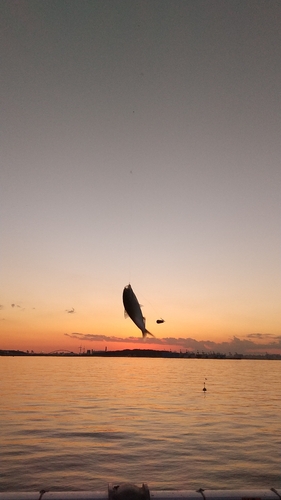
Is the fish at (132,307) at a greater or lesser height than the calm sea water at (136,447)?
greater

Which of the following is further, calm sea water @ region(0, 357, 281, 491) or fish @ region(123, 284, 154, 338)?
calm sea water @ region(0, 357, 281, 491)

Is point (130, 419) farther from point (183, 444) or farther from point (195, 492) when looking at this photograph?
point (195, 492)

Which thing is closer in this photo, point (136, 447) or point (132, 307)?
point (132, 307)

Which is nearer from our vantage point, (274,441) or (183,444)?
(183,444)

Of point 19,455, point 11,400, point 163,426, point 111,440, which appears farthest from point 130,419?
point 11,400

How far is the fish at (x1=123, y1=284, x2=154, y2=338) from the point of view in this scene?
7.02 m

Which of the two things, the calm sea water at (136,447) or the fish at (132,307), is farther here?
the calm sea water at (136,447)

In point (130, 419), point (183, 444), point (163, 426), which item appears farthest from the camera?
point (130, 419)

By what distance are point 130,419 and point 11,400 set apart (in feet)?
44.9

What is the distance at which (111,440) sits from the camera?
20688 millimetres

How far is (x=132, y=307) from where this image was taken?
7086 mm

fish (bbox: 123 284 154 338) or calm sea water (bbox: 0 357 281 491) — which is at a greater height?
fish (bbox: 123 284 154 338)

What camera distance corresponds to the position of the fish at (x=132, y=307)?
702cm

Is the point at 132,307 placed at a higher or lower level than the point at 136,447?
higher
